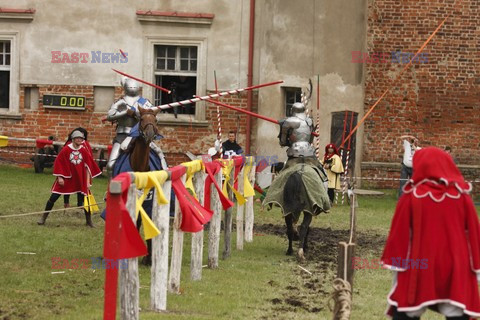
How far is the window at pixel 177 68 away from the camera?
2605 centimetres

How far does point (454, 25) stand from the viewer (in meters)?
24.8

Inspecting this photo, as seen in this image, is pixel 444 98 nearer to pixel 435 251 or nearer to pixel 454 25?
pixel 454 25

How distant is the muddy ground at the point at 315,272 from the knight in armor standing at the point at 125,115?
7.41ft

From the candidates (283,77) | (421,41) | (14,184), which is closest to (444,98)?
(421,41)

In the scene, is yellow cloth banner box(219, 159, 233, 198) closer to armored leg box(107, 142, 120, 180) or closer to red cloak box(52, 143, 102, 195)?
armored leg box(107, 142, 120, 180)

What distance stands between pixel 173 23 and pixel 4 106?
5.04 meters

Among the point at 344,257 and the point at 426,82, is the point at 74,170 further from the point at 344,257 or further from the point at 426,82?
the point at 426,82

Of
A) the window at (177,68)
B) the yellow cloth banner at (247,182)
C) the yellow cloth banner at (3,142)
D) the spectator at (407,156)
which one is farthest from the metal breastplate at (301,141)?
the window at (177,68)

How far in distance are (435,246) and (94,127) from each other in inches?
799

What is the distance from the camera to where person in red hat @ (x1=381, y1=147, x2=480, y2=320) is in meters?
6.58

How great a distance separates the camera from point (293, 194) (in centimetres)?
1373

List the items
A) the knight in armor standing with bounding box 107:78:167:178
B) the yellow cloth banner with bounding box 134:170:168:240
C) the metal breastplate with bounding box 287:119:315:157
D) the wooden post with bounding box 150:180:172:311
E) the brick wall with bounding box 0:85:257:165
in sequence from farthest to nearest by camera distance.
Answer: the brick wall with bounding box 0:85:257:165
the metal breastplate with bounding box 287:119:315:157
the knight in armor standing with bounding box 107:78:167:178
the wooden post with bounding box 150:180:172:311
the yellow cloth banner with bounding box 134:170:168:240

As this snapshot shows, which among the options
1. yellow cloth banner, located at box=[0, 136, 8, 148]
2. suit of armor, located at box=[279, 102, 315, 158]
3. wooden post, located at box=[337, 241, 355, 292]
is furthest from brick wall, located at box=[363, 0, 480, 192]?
wooden post, located at box=[337, 241, 355, 292]

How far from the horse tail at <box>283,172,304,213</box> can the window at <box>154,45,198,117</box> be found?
12.6 m
